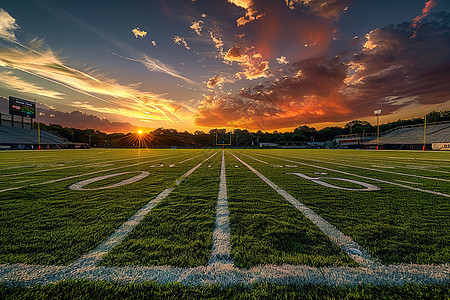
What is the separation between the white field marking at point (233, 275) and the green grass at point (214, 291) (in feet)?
0.12

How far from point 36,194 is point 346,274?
4321 mm

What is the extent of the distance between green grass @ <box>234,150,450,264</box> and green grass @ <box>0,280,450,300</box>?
11.1 inches

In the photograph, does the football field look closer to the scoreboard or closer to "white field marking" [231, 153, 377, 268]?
"white field marking" [231, 153, 377, 268]

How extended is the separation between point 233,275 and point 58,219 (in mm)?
2053

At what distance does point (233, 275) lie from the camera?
1.18m

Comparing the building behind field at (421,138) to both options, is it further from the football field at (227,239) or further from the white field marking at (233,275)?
the white field marking at (233,275)

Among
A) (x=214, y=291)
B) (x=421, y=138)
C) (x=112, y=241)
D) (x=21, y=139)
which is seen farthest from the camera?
(x=21, y=139)

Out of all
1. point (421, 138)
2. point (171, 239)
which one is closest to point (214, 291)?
point (171, 239)

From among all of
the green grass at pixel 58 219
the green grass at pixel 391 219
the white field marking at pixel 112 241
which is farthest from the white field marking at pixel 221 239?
the green grass at pixel 391 219

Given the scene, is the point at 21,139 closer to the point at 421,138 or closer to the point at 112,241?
the point at 112,241

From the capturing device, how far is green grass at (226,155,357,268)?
134cm

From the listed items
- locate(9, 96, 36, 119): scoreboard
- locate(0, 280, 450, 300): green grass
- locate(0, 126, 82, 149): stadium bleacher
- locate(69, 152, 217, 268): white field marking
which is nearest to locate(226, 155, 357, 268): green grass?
locate(0, 280, 450, 300): green grass

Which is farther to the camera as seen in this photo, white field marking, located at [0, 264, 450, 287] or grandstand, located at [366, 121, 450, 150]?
grandstand, located at [366, 121, 450, 150]

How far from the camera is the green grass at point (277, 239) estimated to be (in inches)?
52.7
